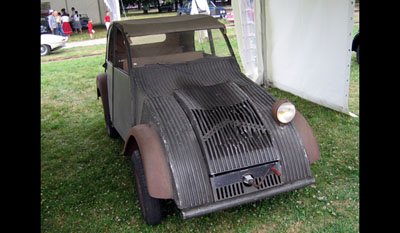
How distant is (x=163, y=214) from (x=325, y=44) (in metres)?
4.19

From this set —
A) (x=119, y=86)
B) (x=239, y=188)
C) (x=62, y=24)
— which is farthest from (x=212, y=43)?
(x=62, y=24)

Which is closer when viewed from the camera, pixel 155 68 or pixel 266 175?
pixel 266 175

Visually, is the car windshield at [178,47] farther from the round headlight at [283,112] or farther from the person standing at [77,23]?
the person standing at [77,23]

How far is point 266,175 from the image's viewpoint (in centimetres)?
282

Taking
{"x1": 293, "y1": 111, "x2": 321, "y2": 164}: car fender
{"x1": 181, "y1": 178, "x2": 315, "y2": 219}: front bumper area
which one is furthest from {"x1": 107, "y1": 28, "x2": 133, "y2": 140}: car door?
{"x1": 293, "y1": 111, "x2": 321, "y2": 164}: car fender

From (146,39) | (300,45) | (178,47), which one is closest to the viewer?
(146,39)

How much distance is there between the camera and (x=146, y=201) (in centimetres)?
297

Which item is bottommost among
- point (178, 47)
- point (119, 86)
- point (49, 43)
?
point (119, 86)

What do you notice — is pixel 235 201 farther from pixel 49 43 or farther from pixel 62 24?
pixel 62 24

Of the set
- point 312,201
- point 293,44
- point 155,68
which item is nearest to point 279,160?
point 312,201

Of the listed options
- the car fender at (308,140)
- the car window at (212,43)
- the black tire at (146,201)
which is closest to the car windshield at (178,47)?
the car window at (212,43)

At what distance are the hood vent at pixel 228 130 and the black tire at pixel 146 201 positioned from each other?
2.10 feet

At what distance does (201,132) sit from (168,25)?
1684mm
